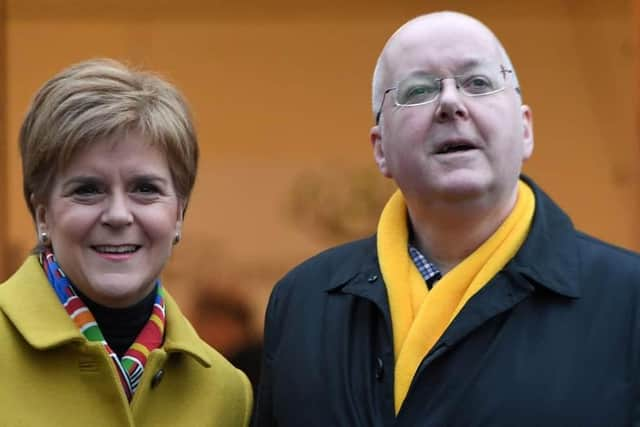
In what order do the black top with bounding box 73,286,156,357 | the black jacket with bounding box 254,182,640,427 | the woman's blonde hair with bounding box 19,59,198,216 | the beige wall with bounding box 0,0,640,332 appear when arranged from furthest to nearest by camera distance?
the beige wall with bounding box 0,0,640,332
the black top with bounding box 73,286,156,357
the woman's blonde hair with bounding box 19,59,198,216
the black jacket with bounding box 254,182,640,427

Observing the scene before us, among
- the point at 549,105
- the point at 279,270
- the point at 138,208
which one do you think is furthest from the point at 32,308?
the point at 549,105

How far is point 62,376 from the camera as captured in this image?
3115 millimetres

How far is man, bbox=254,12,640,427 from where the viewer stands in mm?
2807

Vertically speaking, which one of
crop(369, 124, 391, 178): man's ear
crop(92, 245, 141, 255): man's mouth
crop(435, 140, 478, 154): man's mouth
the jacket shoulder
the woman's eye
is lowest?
the jacket shoulder

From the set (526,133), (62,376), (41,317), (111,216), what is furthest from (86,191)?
(526,133)

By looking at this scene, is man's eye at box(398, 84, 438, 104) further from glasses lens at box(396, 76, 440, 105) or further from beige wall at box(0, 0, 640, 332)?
beige wall at box(0, 0, 640, 332)

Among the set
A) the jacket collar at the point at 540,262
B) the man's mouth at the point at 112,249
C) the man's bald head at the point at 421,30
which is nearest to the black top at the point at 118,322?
the man's mouth at the point at 112,249

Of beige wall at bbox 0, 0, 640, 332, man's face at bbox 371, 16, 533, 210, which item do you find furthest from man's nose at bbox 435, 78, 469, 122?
beige wall at bbox 0, 0, 640, 332

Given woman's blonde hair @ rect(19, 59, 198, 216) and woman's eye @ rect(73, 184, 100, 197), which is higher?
woman's blonde hair @ rect(19, 59, 198, 216)

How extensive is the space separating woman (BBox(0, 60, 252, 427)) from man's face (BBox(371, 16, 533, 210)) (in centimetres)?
59

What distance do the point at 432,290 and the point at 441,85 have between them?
18.9 inches

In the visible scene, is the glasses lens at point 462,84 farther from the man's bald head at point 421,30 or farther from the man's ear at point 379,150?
the man's ear at point 379,150

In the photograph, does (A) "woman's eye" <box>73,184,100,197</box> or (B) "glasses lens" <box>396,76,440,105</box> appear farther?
(A) "woman's eye" <box>73,184,100,197</box>

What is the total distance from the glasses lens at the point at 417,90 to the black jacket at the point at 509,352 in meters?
0.37
